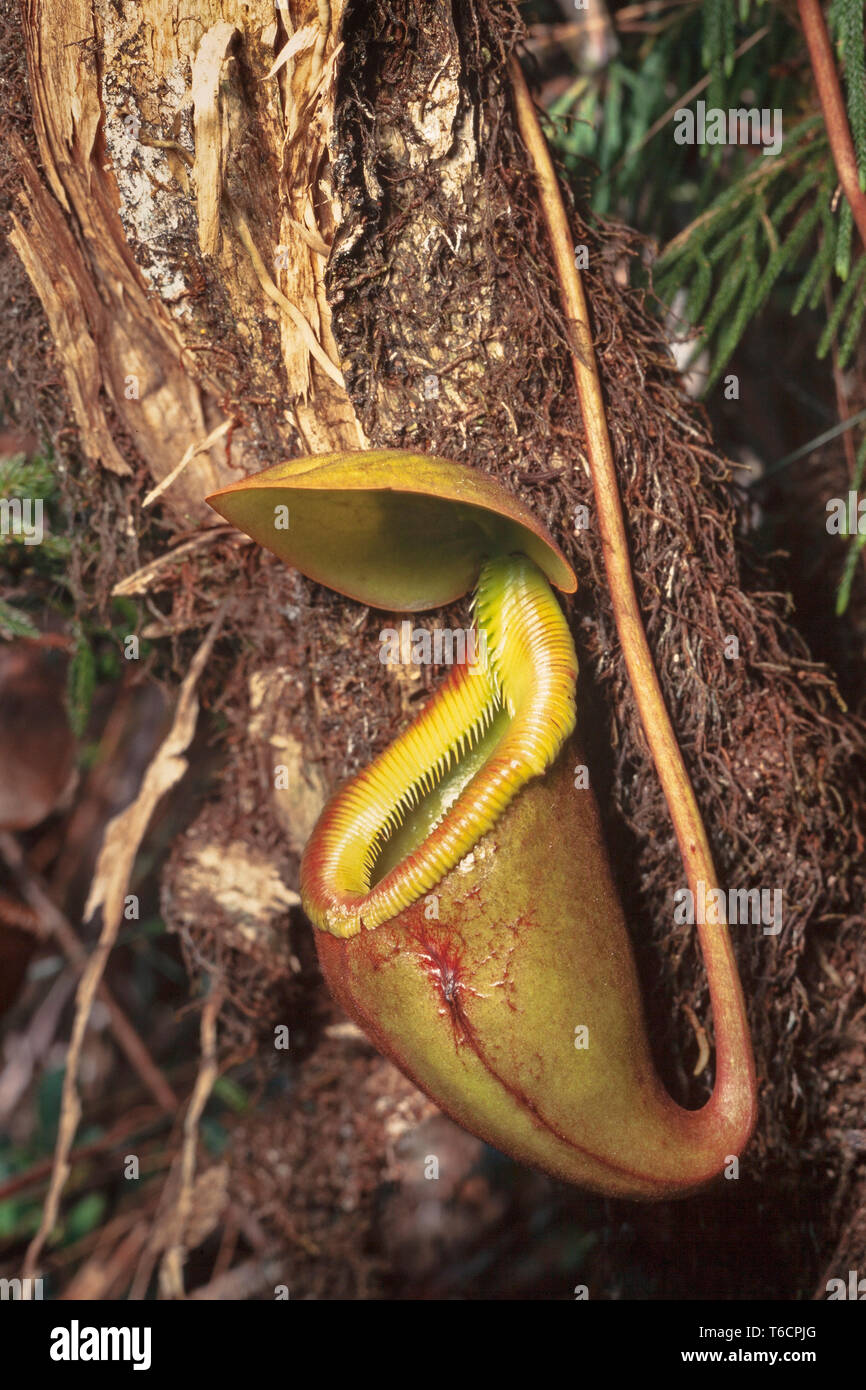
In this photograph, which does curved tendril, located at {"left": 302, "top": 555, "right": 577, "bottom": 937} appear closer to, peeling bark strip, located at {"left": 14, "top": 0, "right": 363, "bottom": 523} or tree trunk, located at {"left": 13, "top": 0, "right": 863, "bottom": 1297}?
tree trunk, located at {"left": 13, "top": 0, "right": 863, "bottom": 1297}

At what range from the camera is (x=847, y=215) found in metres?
1.53

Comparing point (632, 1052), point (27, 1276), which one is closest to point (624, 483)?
point (632, 1052)

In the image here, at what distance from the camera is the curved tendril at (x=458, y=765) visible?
1.13 metres

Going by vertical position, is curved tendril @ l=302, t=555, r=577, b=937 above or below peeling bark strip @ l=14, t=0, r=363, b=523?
below

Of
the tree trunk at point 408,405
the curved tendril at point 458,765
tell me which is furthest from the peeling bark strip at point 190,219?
the curved tendril at point 458,765

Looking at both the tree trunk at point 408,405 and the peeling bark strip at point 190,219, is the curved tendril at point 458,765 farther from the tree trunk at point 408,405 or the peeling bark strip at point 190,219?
the peeling bark strip at point 190,219

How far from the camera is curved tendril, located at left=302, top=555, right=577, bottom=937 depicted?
1.13 metres

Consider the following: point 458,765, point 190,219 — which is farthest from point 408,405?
point 458,765

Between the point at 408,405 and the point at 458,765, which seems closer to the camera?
the point at 408,405

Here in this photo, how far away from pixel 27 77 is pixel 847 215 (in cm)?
126

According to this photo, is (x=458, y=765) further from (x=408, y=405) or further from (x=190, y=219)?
(x=190, y=219)

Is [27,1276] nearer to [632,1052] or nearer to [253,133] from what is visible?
[632,1052]

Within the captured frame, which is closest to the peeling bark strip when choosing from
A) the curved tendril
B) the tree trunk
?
the tree trunk

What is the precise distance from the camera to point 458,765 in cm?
140
